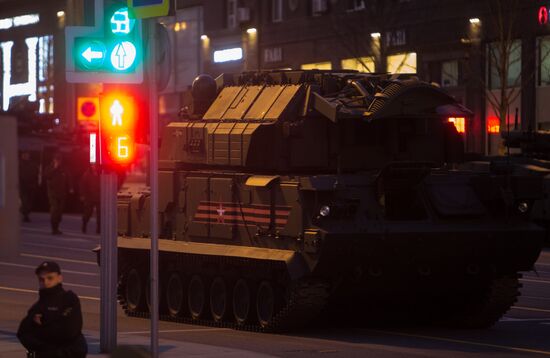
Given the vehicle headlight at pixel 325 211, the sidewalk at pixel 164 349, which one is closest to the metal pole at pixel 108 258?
the sidewalk at pixel 164 349

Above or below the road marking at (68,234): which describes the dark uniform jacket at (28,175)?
above

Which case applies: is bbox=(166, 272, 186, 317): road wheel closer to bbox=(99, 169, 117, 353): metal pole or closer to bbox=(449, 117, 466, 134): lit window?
bbox=(449, 117, 466, 134): lit window

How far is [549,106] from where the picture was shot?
4859 centimetres

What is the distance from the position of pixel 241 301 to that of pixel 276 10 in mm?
42663

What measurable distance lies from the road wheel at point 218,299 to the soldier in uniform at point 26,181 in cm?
2597

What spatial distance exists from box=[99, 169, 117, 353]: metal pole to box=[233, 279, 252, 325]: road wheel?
12.2ft

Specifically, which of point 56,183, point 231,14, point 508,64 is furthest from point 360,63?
point 56,183

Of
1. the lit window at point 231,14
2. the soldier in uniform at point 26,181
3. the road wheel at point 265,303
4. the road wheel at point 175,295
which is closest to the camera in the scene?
the road wheel at point 265,303

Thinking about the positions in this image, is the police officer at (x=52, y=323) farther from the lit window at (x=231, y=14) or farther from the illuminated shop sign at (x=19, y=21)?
the illuminated shop sign at (x=19, y=21)

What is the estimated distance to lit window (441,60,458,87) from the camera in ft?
170

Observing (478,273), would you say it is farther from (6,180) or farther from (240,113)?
(6,180)

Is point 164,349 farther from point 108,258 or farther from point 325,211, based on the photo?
point 325,211

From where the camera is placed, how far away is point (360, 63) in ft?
170

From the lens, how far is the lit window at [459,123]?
22.1 metres
